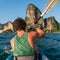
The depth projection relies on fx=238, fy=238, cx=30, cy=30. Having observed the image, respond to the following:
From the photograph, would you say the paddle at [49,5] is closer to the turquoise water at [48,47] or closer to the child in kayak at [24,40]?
the child in kayak at [24,40]

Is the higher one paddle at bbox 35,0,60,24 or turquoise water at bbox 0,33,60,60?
paddle at bbox 35,0,60,24

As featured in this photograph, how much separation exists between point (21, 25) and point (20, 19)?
0.76ft

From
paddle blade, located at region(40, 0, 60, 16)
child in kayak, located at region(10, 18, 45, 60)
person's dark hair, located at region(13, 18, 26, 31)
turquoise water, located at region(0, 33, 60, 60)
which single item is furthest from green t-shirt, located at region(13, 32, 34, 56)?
turquoise water, located at region(0, 33, 60, 60)

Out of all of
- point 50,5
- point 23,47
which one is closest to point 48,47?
point 50,5

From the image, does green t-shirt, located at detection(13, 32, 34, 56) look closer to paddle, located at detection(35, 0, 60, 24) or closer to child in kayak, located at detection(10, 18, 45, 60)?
child in kayak, located at detection(10, 18, 45, 60)

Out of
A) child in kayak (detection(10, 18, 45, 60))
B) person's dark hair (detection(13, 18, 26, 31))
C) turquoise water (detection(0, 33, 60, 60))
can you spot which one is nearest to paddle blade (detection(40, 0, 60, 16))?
child in kayak (detection(10, 18, 45, 60))

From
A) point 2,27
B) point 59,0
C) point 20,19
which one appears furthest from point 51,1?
point 2,27

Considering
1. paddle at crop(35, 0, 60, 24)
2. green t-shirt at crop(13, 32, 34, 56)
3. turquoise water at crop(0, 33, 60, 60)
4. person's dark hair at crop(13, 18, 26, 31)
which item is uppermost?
paddle at crop(35, 0, 60, 24)

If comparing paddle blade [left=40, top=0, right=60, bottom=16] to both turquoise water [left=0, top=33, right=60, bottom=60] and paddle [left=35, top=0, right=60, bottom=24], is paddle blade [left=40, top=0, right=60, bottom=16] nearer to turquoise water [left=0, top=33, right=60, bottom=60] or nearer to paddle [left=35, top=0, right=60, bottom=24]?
paddle [left=35, top=0, right=60, bottom=24]

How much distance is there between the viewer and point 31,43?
8.34 m

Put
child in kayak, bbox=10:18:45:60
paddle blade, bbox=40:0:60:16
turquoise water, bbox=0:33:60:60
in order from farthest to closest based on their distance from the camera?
turquoise water, bbox=0:33:60:60, paddle blade, bbox=40:0:60:16, child in kayak, bbox=10:18:45:60

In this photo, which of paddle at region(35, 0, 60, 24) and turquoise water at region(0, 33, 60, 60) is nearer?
paddle at region(35, 0, 60, 24)

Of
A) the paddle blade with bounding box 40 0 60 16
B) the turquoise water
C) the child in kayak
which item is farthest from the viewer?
the turquoise water

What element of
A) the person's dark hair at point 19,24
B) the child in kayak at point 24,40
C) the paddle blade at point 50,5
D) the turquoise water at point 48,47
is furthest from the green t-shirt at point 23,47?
the turquoise water at point 48,47
